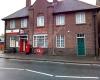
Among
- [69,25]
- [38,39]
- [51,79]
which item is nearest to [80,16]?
[69,25]

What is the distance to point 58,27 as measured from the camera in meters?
37.0

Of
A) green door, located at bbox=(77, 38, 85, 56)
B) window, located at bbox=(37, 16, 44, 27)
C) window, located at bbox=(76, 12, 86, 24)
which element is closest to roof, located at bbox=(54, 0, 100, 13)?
window, located at bbox=(76, 12, 86, 24)

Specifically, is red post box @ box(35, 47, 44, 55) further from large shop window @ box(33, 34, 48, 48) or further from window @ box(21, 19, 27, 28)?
window @ box(21, 19, 27, 28)

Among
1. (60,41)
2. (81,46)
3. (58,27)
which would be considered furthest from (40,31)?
(81,46)

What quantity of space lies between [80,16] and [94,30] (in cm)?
292

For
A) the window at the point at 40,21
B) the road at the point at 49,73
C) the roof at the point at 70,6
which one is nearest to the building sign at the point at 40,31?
the window at the point at 40,21

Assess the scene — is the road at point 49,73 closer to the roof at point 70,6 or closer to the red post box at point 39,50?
the roof at point 70,6

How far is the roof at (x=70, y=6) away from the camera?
34519mm

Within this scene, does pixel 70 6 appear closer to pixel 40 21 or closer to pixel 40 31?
pixel 40 21

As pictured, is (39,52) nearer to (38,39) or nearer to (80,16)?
(38,39)

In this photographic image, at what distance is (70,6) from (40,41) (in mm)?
6912

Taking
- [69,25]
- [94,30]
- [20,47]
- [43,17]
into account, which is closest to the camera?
[94,30]

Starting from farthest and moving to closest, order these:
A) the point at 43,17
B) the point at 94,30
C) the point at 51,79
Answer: the point at 43,17 < the point at 94,30 < the point at 51,79

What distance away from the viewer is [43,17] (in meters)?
38.7
